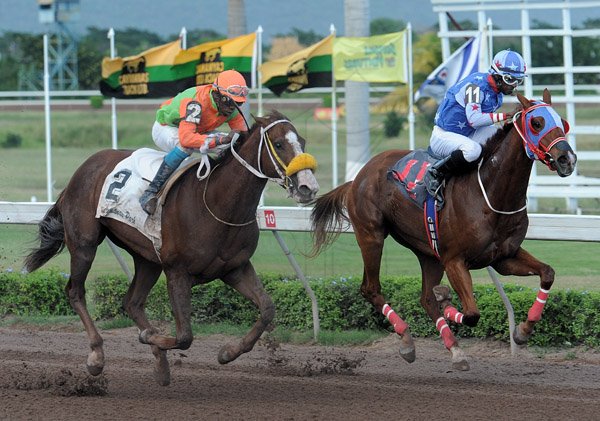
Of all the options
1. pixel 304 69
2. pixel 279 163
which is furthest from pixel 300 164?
pixel 304 69

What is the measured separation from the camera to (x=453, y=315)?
737cm

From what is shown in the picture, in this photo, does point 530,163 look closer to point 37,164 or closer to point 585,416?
point 585,416

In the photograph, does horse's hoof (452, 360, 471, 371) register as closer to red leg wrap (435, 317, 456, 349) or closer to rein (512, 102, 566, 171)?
red leg wrap (435, 317, 456, 349)

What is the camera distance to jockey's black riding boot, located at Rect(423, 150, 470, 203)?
745 centimetres

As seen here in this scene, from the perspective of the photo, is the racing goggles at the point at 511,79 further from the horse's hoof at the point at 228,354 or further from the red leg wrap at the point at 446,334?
the horse's hoof at the point at 228,354

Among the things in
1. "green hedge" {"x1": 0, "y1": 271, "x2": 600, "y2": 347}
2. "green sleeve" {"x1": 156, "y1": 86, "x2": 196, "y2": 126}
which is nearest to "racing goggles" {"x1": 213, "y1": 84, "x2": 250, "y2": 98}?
"green sleeve" {"x1": 156, "y1": 86, "x2": 196, "y2": 126}

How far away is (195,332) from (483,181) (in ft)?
10.4

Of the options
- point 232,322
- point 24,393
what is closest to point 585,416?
point 24,393

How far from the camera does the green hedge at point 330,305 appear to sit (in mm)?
8188

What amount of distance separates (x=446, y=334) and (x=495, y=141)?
4.24ft

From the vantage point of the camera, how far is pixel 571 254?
1048 cm

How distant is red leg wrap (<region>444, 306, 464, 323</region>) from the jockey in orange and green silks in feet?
5.72

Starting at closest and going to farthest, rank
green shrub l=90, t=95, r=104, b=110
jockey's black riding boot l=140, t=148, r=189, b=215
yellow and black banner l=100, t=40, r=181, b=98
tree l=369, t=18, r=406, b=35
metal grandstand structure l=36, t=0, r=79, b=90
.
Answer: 1. jockey's black riding boot l=140, t=148, r=189, b=215
2. yellow and black banner l=100, t=40, r=181, b=98
3. green shrub l=90, t=95, r=104, b=110
4. metal grandstand structure l=36, t=0, r=79, b=90
5. tree l=369, t=18, r=406, b=35

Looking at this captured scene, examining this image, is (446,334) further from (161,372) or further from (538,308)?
(161,372)
